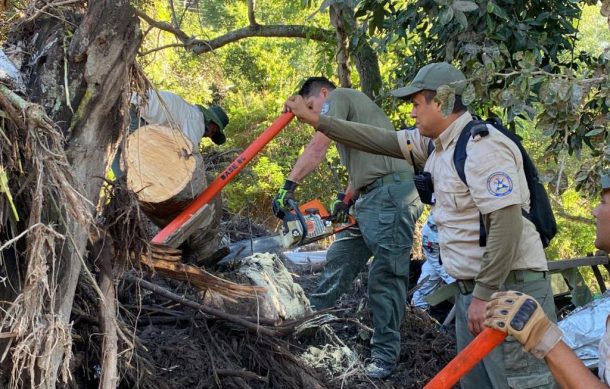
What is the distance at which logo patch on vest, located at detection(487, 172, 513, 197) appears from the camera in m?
3.19

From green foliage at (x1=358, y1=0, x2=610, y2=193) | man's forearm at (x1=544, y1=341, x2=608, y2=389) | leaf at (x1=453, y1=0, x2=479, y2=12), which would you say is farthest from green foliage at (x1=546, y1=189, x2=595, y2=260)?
man's forearm at (x1=544, y1=341, x2=608, y2=389)

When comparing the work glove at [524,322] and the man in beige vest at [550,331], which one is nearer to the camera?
the man in beige vest at [550,331]

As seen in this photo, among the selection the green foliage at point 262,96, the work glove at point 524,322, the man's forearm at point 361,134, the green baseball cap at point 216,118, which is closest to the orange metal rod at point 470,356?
the work glove at point 524,322

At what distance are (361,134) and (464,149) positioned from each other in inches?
30.3

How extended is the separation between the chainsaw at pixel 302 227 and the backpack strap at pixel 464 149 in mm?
1798

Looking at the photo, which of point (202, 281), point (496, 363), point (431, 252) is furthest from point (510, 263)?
point (431, 252)

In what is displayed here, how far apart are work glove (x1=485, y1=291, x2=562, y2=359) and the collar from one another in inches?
42.8

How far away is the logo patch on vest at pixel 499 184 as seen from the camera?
10.5ft

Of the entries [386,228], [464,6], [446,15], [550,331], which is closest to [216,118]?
[386,228]

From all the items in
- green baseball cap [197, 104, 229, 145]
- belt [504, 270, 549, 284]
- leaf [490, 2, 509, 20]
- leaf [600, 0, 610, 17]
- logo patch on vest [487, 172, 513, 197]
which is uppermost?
leaf [490, 2, 509, 20]

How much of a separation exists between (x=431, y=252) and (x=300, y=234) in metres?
1.63

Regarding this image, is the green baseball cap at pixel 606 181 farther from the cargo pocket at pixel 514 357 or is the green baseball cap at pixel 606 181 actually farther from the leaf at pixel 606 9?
the cargo pocket at pixel 514 357

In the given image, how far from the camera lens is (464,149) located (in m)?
3.34

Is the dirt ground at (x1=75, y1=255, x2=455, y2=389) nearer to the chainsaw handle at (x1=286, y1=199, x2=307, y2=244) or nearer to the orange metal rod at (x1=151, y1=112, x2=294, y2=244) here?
the orange metal rod at (x1=151, y1=112, x2=294, y2=244)
